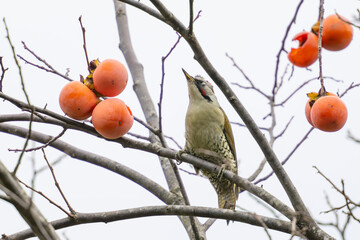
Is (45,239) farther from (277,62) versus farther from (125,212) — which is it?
(277,62)

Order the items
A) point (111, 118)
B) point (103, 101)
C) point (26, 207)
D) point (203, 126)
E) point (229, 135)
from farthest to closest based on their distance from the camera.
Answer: point (229, 135)
point (203, 126)
point (103, 101)
point (111, 118)
point (26, 207)

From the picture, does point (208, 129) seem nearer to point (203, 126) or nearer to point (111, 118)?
point (203, 126)

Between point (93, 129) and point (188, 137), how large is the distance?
171 cm

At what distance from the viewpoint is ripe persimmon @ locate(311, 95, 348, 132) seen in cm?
279

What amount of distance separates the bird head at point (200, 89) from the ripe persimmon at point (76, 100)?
6.70ft

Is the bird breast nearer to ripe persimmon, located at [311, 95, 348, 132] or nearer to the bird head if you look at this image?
the bird head

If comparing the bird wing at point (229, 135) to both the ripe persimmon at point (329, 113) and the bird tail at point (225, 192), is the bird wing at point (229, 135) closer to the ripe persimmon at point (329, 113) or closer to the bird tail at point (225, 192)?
the bird tail at point (225, 192)

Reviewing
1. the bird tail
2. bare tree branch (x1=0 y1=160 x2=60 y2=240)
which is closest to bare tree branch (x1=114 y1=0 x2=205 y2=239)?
the bird tail

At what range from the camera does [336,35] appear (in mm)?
3400

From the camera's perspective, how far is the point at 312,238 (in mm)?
2586

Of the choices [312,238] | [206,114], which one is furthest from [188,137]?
[312,238]

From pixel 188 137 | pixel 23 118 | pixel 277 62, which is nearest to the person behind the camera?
pixel 23 118

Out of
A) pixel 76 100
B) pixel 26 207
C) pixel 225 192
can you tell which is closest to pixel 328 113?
pixel 76 100

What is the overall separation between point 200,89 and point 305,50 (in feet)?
4.77
